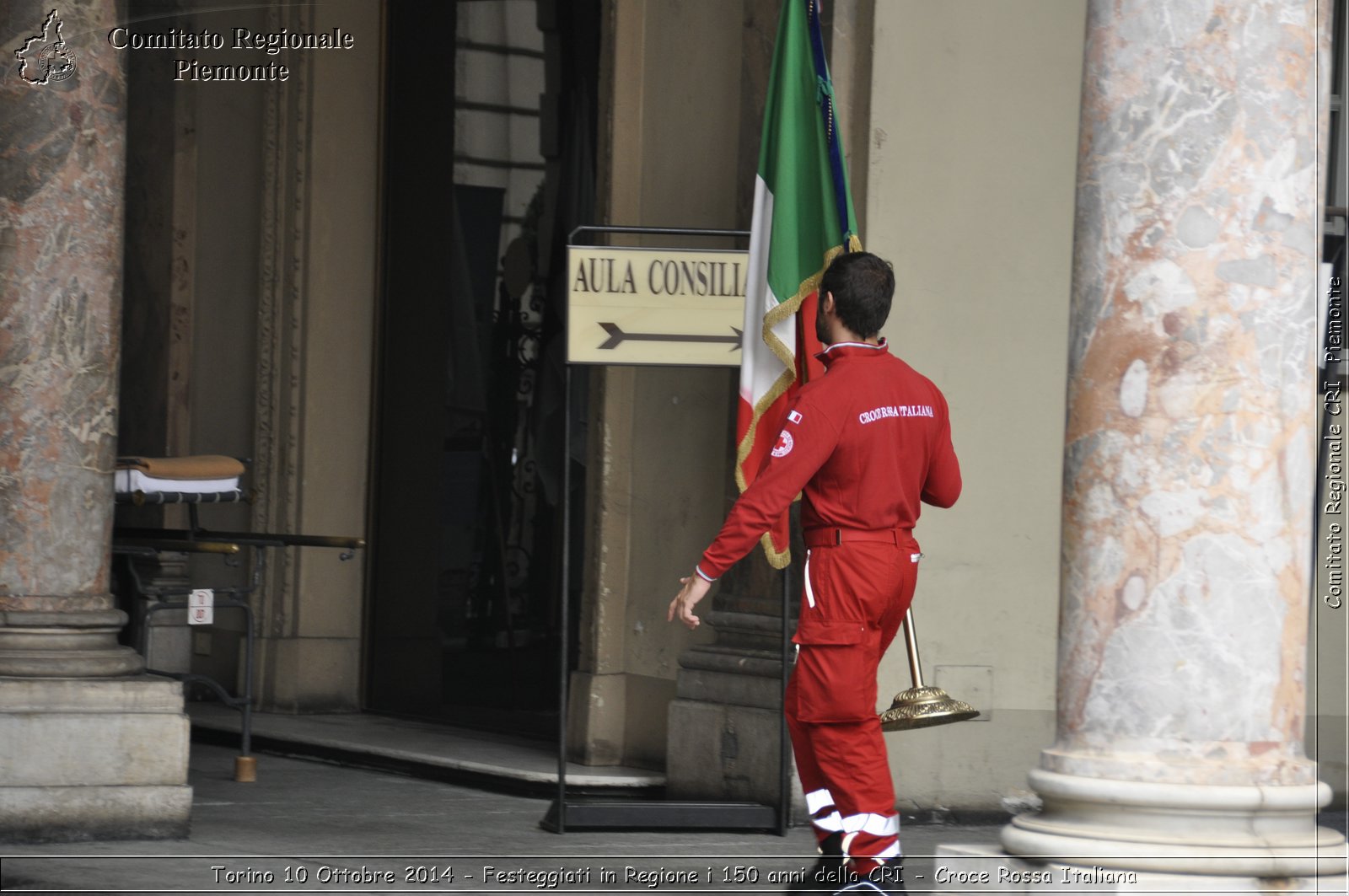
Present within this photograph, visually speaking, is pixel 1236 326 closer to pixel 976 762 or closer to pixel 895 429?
pixel 895 429

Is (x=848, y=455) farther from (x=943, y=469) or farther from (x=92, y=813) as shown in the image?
(x=92, y=813)

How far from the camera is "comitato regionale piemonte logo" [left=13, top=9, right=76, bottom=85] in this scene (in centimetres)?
615

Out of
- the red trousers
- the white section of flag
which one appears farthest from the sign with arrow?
the red trousers

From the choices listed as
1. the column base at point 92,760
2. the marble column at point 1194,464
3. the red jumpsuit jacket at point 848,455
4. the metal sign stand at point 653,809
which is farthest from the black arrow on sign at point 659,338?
the marble column at point 1194,464

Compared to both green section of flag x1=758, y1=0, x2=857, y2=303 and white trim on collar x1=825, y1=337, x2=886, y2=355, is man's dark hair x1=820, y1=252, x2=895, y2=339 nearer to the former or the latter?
white trim on collar x1=825, y1=337, x2=886, y2=355

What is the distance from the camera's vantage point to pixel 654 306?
Result: 6.55 meters

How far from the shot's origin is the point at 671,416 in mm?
7711

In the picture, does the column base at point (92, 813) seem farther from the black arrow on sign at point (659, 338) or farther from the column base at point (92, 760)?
the black arrow on sign at point (659, 338)

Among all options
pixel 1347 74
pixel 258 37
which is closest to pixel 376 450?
pixel 258 37

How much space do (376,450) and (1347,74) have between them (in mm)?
5363

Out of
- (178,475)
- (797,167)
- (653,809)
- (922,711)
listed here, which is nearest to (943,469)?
(922,711)

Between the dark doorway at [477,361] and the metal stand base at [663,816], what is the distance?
1967 millimetres

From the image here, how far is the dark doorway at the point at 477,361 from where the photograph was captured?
29.2 ft

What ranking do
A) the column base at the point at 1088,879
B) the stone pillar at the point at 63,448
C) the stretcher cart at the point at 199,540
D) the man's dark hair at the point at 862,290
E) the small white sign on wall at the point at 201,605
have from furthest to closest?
the stretcher cart at the point at 199,540 → the small white sign on wall at the point at 201,605 → the stone pillar at the point at 63,448 → the man's dark hair at the point at 862,290 → the column base at the point at 1088,879
